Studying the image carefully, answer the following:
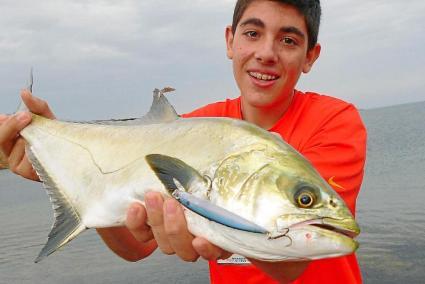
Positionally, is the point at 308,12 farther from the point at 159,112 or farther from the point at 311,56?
the point at 159,112

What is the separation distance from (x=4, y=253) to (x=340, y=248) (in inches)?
797

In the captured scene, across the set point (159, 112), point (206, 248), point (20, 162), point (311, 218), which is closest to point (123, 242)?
point (20, 162)

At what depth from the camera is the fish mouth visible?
2320 millimetres

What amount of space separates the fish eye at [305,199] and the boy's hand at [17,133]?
2.53 metres

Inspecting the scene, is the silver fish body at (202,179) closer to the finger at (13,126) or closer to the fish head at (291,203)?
the fish head at (291,203)

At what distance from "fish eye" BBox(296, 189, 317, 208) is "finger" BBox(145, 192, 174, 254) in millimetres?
875

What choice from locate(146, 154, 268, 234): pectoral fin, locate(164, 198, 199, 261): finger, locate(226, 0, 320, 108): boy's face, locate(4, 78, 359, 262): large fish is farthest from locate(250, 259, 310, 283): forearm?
locate(226, 0, 320, 108): boy's face

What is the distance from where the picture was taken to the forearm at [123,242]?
13.4ft

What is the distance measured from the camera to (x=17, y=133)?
390 cm

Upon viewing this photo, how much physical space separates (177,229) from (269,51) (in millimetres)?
2120

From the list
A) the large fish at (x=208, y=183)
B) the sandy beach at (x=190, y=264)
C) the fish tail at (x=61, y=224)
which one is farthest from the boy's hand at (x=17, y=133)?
the sandy beach at (x=190, y=264)

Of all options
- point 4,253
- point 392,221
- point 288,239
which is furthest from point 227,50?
point 4,253

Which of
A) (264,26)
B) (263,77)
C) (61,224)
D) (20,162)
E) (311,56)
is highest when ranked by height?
(264,26)

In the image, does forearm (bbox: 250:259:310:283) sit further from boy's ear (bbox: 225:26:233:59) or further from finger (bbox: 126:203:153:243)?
boy's ear (bbox: 225:26:233:59)
